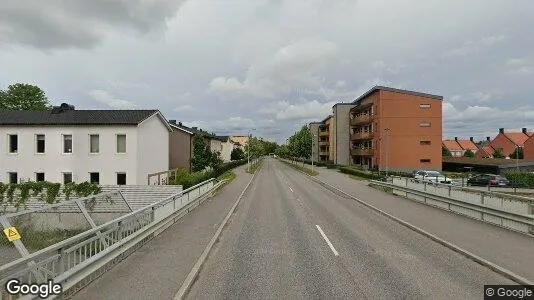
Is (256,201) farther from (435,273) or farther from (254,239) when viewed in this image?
(435,273)

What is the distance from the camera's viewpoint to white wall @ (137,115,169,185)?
29.8m

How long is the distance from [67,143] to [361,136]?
48.8 m

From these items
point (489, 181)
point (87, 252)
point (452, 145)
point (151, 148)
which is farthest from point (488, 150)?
point (87, 252)

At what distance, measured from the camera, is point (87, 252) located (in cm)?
781

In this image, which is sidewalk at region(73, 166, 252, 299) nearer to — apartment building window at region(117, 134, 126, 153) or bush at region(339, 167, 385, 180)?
apartment building window at region(117, 134, 126, 153)

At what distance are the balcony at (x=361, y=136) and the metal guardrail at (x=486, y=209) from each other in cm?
3964

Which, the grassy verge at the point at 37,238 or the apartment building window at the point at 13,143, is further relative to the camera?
the apartment building window at the point at 13,143

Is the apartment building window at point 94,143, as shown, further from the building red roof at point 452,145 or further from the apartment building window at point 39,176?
the building red roof at point 452,145

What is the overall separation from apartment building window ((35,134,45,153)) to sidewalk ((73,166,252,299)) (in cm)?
2323

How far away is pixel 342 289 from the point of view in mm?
6496

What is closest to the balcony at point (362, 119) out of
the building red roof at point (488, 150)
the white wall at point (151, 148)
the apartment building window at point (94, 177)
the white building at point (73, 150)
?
the white wall at point (151, 148)

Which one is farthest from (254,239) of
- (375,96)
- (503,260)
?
(375,96)

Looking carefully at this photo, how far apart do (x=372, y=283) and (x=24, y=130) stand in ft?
107

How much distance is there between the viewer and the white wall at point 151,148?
29.8 meters
